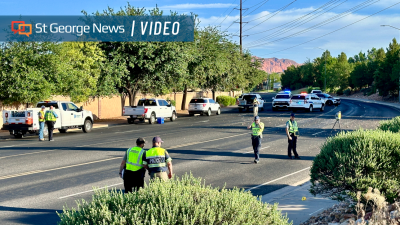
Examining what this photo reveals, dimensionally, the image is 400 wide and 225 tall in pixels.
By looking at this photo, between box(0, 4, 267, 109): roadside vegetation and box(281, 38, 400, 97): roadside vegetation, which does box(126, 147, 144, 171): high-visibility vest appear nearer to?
box(0, 4, 267, 109): roadside vegetation

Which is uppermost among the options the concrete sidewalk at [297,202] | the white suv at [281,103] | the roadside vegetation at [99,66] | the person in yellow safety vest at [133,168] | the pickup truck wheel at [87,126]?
the roadside vegetation at [99,66]

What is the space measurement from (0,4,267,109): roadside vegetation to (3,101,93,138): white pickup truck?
1.59 metres

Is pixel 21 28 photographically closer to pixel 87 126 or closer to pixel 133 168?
pixel 87 126

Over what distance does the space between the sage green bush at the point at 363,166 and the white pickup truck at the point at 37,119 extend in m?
17.8

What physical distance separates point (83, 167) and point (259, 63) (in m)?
63.6

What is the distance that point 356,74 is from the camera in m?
106

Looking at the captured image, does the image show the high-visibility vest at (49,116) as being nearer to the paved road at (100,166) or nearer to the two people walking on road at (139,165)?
the paved road at (100,166)

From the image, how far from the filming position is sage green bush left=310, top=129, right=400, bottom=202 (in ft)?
24.4

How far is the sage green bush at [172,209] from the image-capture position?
4125 mm

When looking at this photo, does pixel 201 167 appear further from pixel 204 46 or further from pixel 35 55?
pixel 204 46

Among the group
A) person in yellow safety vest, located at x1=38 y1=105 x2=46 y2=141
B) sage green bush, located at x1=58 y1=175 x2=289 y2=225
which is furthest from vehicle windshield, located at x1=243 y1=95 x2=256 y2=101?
sage green bush, located at x1=58 y1=175 x2=289 y2=225

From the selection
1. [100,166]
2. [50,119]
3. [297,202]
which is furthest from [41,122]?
[297,202]

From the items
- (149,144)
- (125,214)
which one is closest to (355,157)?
(125,214)

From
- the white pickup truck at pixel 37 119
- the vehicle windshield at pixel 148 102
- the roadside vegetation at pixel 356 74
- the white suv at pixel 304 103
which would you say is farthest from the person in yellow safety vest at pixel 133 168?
the roadside vegetation at pixel 356 74
